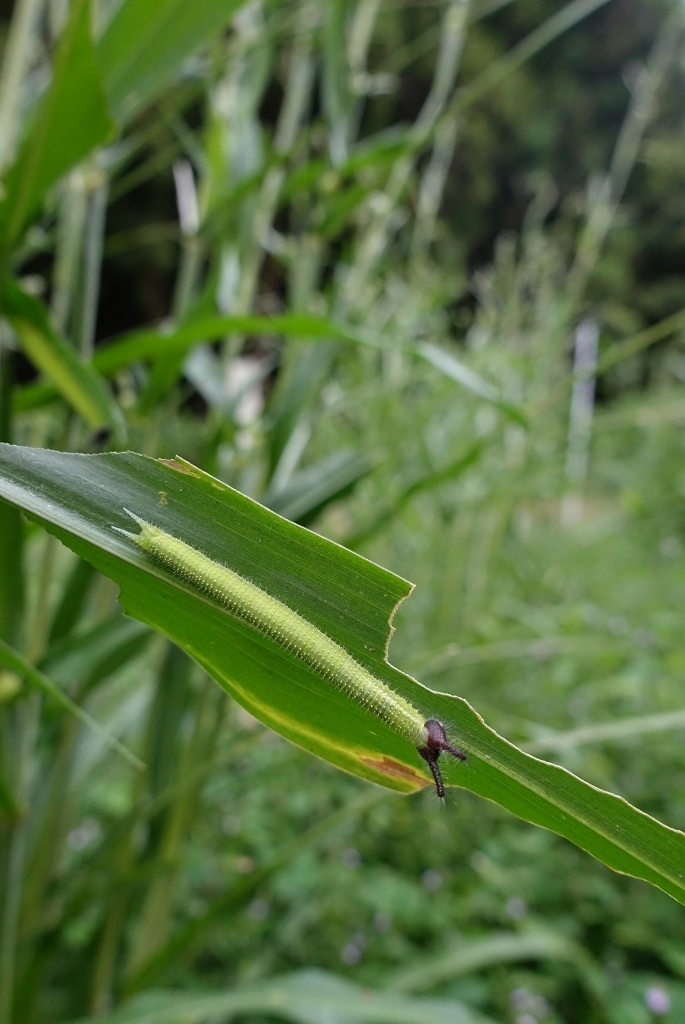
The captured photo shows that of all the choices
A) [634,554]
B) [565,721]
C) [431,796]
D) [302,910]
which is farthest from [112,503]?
[634,554]

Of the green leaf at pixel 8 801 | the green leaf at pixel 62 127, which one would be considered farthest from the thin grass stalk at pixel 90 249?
the green leaf at pixel 8 801

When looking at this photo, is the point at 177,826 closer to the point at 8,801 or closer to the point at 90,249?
the point at 8,801

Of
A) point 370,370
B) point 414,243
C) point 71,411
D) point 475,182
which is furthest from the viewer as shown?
point 475,182

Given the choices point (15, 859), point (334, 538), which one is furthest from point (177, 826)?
point (334, 538)

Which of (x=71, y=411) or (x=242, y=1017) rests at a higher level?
(x=71, y=411)

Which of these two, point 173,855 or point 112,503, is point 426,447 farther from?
point 112,503

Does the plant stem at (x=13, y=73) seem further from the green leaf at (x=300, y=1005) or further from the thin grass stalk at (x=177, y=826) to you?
the green leaf at (x=300, y=1005)

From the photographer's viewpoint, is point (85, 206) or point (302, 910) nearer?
point (85, 206)
